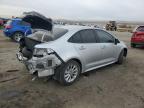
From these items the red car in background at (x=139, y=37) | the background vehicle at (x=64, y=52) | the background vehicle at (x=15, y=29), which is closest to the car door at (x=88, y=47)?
the background vehicle at (x=64, y=52)

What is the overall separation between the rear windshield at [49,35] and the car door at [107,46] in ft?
4.65

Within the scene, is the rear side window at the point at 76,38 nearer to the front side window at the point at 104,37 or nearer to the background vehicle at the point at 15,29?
the front side window at the point at 104,37

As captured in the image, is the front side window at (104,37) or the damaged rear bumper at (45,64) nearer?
the damaged rear bumper at (45,64)

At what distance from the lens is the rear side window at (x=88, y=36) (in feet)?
20.2

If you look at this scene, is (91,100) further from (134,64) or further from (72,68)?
(134,64)

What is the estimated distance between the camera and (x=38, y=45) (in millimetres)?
5309

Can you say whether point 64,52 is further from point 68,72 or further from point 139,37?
point 139,37

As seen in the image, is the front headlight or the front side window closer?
the front headlight

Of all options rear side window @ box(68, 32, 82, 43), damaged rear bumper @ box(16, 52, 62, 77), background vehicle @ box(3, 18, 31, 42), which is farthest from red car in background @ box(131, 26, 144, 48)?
damaged rear bumper @ box(16, 52, 62, 77)

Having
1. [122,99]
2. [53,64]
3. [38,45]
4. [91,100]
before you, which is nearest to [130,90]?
[122,99]

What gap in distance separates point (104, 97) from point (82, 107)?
0.76m

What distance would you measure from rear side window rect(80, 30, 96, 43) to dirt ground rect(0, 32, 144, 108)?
3.66 feet

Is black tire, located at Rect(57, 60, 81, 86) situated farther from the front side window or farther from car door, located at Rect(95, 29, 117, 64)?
the front side window

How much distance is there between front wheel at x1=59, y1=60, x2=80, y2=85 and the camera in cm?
533
